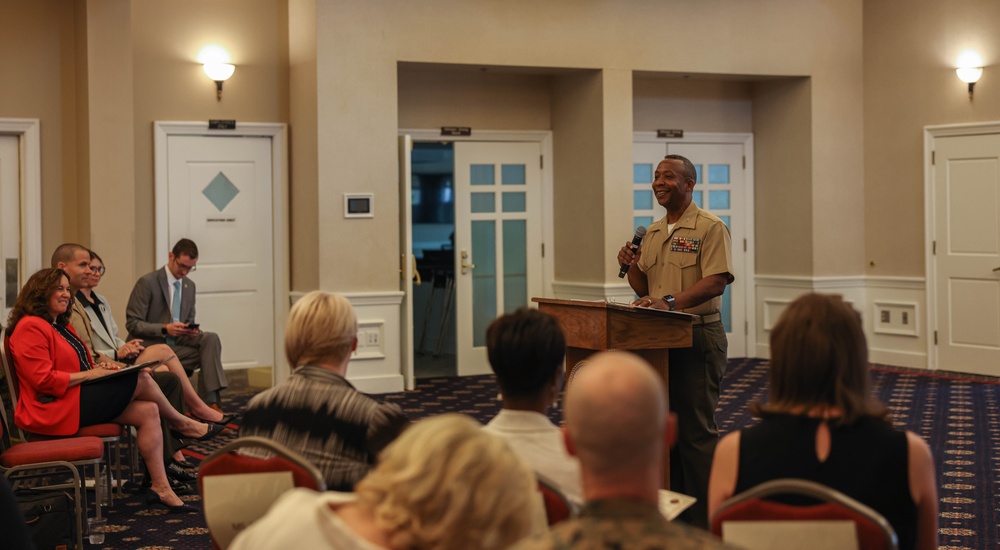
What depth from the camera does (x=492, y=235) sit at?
9953 millimetres

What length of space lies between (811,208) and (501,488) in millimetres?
9274

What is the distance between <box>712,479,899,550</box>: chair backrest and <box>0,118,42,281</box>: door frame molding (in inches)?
297

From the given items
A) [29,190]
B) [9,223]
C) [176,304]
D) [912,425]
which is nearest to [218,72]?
[29,190]

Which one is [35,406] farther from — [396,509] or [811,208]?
[811,208]

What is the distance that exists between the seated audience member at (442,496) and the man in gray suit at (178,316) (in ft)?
18.4

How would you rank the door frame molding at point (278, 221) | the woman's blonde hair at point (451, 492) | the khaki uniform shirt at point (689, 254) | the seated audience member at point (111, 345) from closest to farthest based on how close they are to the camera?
the woman's blonde hair at point (451, 492) → the khaki uniform shirt at point (689, 254) → the seated audience member at point (111, 345) → the door frame molding at point (278, 221)

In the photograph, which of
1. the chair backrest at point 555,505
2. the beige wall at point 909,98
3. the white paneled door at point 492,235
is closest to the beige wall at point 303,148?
the white paneled door at point 492,235

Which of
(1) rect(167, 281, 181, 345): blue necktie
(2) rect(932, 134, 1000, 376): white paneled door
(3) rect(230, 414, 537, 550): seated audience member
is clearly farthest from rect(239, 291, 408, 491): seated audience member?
(2) rect(932, 134, 1000, 376): white paneled door

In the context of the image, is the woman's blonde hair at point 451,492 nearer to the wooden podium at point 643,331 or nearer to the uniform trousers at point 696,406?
the wooden podium at point 643,331

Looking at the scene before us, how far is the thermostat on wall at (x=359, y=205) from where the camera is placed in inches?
345

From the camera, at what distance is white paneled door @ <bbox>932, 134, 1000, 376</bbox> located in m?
9.35

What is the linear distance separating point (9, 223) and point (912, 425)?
693 cm

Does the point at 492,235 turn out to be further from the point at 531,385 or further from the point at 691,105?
the point at 531,385

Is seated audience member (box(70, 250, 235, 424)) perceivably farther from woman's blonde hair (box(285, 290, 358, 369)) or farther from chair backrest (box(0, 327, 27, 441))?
woman's blonde hair (box(285, 290, 358, 369))
